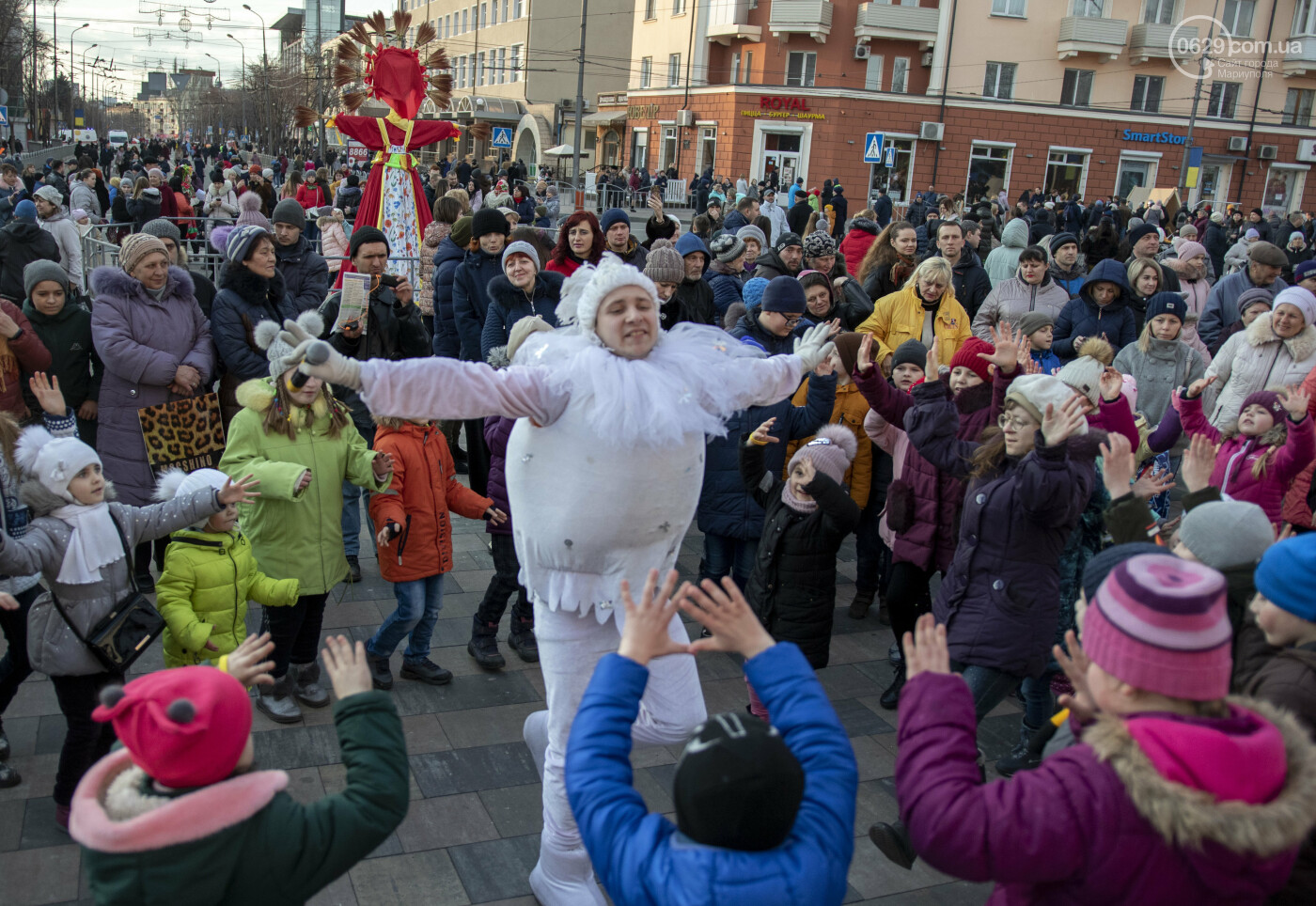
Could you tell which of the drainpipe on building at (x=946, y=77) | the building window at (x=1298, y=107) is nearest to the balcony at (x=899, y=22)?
the drainpipe on building at (x=946, y=77)

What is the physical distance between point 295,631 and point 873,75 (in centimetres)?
3660

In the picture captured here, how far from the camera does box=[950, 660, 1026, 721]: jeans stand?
3.74 meters

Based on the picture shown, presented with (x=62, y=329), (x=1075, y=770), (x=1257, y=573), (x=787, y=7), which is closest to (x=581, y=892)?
(x=1075, y=770)

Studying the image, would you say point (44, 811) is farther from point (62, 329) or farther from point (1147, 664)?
point (1147, 664)

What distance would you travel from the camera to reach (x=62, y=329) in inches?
212

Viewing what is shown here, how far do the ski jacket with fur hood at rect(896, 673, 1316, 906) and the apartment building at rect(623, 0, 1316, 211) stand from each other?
35.2m

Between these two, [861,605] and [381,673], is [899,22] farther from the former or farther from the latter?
[381,673]

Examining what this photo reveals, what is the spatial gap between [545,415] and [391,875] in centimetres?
174

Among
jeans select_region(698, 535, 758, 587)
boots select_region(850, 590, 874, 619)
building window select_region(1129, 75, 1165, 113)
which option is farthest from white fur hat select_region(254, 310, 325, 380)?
building window select_region(1129, 75, 1165, 113)

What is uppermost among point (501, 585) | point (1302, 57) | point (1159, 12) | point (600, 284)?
point (1159, 12)

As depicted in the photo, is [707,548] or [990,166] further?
[990,166]

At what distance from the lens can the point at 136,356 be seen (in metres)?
5.16

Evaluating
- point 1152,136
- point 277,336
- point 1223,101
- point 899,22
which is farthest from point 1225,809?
point 1223,101

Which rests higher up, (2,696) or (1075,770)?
(1075,770)
